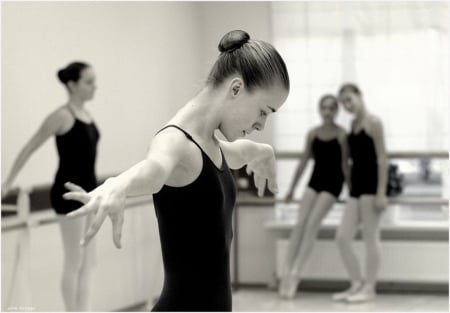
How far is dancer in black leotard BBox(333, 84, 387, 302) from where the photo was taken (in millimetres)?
5383

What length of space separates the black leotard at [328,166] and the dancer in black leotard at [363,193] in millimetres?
129

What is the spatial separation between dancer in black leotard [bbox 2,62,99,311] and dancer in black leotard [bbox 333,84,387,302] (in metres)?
1.99

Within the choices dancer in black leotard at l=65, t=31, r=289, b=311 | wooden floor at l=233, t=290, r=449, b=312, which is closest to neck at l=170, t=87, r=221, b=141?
dancer in black leotard at l=65, t=31, r=289, b=311

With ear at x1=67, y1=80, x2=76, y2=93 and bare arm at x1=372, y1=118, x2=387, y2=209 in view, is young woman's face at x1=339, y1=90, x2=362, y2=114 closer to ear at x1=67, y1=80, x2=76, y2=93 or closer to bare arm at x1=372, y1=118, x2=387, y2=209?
bare arm at x1=372, y1=118, x2=387, y2=209

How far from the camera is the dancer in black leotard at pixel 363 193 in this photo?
17.7ft

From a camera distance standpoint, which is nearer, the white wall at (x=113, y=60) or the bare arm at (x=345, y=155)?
the white wall at (x=113, y=60)

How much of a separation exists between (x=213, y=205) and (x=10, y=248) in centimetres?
288

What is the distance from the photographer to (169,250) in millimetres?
1584

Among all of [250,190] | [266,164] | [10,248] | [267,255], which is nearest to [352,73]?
[250,190]

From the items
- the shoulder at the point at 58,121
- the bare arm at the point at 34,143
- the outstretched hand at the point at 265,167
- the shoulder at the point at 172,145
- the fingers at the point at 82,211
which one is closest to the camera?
the fingers at the point at 82,211

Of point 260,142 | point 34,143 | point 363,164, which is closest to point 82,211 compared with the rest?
point 34,143

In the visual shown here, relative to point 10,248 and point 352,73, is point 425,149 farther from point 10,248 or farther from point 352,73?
point 10,248

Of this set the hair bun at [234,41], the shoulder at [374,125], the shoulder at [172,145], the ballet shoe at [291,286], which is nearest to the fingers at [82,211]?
the shoulder at [172,145]

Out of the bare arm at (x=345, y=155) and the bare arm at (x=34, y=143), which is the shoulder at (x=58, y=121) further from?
the bare arm at (x=345, y=155)
